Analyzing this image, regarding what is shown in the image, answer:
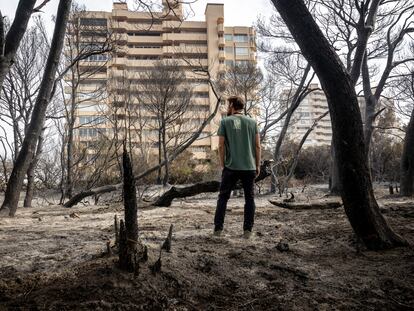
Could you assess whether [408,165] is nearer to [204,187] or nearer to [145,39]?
[204,187]

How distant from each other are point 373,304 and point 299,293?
412 millimetres

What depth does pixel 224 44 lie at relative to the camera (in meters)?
50.3

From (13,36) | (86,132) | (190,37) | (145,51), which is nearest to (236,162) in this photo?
(13,36)

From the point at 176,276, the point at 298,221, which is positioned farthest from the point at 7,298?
the point at 298,221

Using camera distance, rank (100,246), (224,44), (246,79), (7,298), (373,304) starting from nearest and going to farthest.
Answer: (7,298) → (373,304) → (100,246) → (246,79) → (224,44)

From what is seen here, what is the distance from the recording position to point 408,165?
7.48 metres

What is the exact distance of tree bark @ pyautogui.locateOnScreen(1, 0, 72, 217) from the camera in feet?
19.1

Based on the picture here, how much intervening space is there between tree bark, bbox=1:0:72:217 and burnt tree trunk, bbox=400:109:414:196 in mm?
7156

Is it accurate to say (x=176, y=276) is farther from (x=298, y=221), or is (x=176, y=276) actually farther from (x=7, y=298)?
(x=298, y=221)

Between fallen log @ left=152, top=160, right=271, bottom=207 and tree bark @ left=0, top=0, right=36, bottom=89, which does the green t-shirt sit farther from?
tree bark @ left=0, top=0, right=36, bottom=89

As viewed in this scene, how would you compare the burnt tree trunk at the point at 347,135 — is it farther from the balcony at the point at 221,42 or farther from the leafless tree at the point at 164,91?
the balcony at the point at 221,42

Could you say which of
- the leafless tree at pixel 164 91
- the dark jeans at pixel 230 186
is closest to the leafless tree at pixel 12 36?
the dark jeans at pixel 230 186

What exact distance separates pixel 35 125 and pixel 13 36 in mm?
1726

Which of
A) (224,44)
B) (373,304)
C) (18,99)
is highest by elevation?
(224,44)
